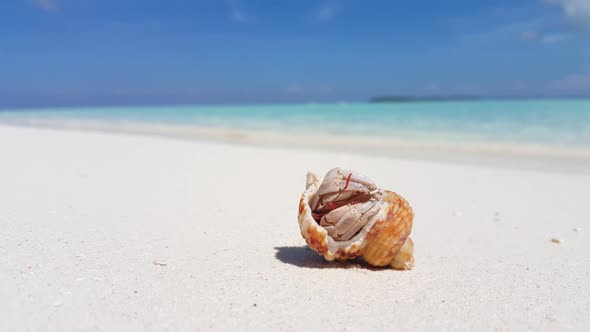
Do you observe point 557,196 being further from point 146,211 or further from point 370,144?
point 370,144

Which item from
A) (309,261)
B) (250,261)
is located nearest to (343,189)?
(309,261)

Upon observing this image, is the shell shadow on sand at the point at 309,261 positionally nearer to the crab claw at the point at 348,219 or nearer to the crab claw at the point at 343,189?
the crab claw at the point at 348,219

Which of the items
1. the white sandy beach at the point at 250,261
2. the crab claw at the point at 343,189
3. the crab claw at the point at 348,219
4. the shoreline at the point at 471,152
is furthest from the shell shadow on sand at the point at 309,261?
the shoreline at the point at 471,152

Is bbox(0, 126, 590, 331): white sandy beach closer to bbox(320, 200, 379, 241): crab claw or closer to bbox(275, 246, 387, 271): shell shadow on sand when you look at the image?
bbox(275, 246, 387, 271): shell shadow on sand

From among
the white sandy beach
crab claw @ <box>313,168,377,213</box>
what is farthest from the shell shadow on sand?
crab claw @ <box>313,168,377,213</box>

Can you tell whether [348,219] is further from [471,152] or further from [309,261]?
[471,152]

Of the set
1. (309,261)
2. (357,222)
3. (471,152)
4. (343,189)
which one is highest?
(343,189)
